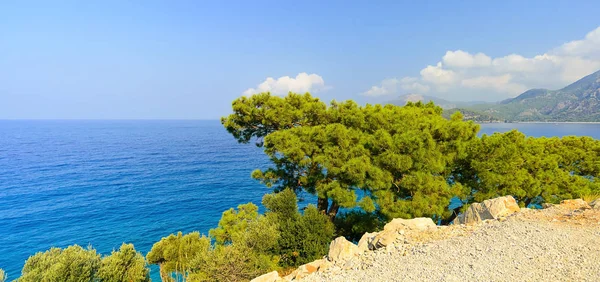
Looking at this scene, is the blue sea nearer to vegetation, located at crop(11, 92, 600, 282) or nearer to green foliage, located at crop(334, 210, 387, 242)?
vegetation, located at crop(11, 92, 600, 282)

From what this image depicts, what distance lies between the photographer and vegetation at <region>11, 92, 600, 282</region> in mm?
10328

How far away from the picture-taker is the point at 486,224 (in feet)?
28.2

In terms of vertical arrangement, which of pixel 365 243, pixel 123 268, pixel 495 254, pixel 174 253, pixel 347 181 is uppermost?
pixel 347 181

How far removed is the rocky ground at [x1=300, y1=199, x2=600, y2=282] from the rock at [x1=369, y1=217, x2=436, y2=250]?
0.25 meters

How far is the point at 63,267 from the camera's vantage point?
9.44m

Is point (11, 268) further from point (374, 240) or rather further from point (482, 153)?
point (482, 153)

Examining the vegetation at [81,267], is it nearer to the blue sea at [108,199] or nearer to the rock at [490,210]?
the blue sea at [108,199]

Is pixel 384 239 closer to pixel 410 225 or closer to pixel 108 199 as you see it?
pixel 410 225

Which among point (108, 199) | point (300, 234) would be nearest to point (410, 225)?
point (300, 234)

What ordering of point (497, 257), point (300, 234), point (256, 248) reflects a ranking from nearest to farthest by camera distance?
point (497, 257) → point (256, 248) → point (300, 234)

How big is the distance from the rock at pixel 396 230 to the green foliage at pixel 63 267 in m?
→ 10.1

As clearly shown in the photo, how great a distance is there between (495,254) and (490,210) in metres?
3.21

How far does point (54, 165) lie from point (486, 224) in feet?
182

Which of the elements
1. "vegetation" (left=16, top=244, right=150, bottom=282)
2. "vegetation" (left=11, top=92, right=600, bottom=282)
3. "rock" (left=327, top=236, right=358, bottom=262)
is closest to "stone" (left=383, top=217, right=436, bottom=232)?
"rock" (left=327, top=236, right=358, bottom=262)
